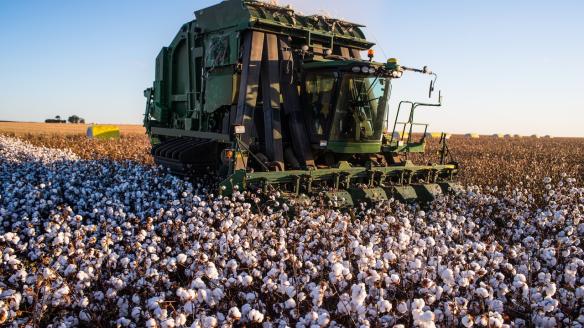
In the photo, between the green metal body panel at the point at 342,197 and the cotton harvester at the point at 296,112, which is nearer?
the green metal body panel at the point at 342,197

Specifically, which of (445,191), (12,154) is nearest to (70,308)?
(445,191)

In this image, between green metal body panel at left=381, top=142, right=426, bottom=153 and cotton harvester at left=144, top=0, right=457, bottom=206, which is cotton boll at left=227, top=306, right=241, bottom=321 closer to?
cotton harvester at left=144, top=0, right=457, bottom=206

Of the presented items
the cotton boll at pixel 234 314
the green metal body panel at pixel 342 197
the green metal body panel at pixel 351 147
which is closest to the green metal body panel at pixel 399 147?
the green metal body panel at pixel 351 147

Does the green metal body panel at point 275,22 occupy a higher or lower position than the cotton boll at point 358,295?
higher

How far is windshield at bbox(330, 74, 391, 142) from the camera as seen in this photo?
36.6 ft

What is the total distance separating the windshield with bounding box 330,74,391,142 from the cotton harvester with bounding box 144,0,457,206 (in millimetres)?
22

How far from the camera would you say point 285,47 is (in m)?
11.8

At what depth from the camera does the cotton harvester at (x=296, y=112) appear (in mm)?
10852

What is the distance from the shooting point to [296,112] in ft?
38.3

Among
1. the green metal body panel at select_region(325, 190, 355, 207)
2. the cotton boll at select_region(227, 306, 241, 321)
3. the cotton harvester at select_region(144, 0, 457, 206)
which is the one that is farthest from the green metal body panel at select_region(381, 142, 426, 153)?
the cotton boll at select_region(227, 306, 241, 321)

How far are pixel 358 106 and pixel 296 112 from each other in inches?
55.1

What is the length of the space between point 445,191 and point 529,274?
7236mm

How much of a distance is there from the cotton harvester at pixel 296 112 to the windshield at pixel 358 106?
22 mm

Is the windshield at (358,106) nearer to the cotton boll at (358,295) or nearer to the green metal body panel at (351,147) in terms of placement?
the green metal body panel at (351,147)
